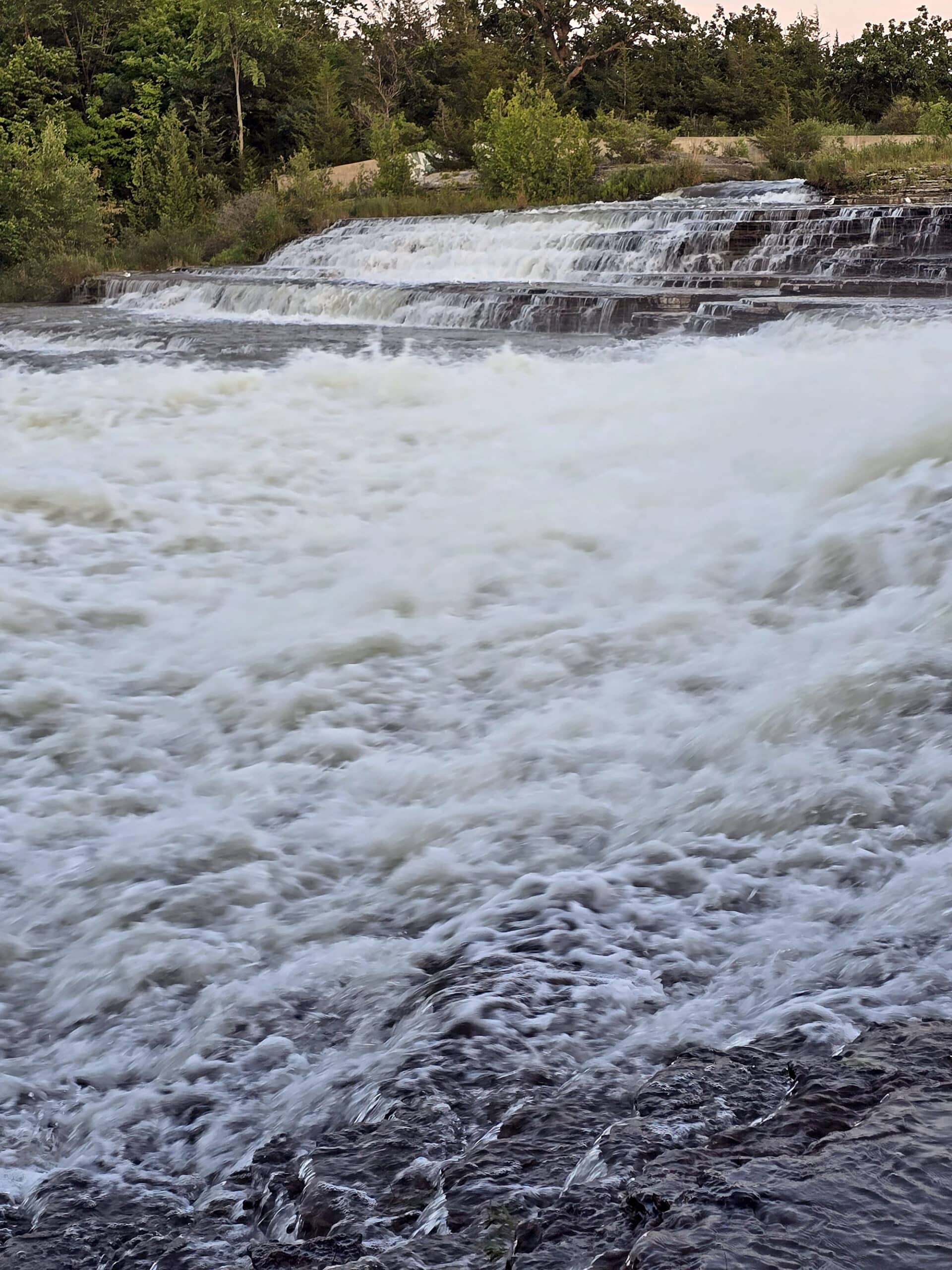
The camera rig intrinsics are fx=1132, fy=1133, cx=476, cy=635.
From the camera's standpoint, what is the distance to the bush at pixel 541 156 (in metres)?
17.2

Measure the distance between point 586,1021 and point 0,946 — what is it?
1.11m

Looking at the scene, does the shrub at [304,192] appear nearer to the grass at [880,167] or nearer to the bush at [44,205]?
the bush at [44,205]

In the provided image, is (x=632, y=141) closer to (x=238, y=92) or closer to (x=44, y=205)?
Answer: (x=238, y=92)

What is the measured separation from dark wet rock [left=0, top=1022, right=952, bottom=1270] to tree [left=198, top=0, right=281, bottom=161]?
23155mm

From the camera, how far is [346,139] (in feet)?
78.2

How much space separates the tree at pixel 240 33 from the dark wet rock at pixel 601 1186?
912 inches

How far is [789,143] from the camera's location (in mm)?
16656

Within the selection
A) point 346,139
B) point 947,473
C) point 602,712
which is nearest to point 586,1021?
point 602,712

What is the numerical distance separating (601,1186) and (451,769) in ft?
4.89

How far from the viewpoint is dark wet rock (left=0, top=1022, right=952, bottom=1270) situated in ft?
3.64

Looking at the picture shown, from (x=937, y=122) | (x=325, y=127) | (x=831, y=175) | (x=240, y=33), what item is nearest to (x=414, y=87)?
(x=325, y=127)

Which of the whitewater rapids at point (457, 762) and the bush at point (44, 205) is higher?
the bush at point (44, 205)

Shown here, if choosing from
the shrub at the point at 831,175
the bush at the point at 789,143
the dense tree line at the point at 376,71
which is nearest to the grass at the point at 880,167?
the shrub at the point at 831,175

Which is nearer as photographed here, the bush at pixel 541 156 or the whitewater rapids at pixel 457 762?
the whitewater rapids at pixel 457 762
